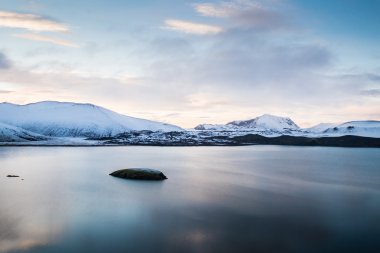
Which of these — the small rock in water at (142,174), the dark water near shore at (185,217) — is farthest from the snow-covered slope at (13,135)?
the dark water near shore at (185,217)

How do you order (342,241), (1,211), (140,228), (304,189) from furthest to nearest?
1. (304,189)
2. (1,211)
3. (140,228)
4. (342,241)

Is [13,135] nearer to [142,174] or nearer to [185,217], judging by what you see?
Result: [142,174]

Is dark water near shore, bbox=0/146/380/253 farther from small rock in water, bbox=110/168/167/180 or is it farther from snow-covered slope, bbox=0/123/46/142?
snow-covered slope, bbox=0/123/46/142

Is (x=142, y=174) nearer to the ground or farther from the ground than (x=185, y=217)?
farther from the ground

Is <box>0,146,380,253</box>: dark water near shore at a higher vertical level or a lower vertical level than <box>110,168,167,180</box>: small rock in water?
lower

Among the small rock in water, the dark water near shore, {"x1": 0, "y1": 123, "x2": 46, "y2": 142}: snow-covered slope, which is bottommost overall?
the dark water near shore

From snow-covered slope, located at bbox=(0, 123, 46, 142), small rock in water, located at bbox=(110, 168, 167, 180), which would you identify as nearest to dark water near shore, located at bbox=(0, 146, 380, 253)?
small rock in water, located at bbox=(110, 168, 167, 180)

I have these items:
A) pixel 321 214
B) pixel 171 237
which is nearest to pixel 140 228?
pixel 171 237

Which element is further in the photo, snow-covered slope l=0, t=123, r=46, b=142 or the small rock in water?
snow-covered slope l=0, t=123, r=46, b=142

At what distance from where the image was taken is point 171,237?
16.2 meters

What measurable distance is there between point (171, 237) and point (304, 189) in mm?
19890

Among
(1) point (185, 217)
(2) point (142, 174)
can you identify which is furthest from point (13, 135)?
(1) point (185, 217)

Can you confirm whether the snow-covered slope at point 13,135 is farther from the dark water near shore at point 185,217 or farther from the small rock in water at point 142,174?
the dark water near shore at point 185,217

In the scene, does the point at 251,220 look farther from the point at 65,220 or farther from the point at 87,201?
the point at 87,201
